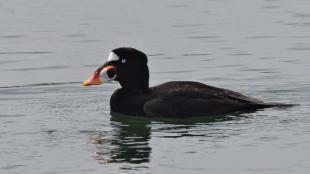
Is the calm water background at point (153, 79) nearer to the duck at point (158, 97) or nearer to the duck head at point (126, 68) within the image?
the duck at point (158, 97)

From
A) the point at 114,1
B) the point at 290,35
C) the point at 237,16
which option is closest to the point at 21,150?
the point at 290,35

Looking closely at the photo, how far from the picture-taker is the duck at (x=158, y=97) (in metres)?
17.0

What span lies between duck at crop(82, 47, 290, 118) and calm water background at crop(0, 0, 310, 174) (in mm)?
223

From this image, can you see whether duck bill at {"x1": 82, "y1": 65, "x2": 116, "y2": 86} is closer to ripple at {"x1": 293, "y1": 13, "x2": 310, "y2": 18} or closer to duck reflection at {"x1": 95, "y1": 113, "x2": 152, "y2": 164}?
duck reflection at {"x1": 95, "y1": 113, "x2": 152, "y2": 164}

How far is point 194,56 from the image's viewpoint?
2250cm

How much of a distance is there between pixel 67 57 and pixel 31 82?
257 centimetres

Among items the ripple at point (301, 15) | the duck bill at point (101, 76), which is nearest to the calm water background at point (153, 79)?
the ripple at point (301, 15)

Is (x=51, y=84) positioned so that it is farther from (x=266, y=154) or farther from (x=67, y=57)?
(x=266, y=154)

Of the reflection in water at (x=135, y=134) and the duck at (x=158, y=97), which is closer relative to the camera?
the reflection in water at (x=135, y=134)

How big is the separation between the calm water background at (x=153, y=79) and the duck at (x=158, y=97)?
22 centimetres

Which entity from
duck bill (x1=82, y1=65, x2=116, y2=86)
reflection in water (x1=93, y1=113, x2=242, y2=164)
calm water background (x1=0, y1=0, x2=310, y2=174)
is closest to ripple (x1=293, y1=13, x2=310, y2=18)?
calm water background (x1=0, y1=0, x2=310, y2=174)

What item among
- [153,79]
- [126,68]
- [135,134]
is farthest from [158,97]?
[153,79]

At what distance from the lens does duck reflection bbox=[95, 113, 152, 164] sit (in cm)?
1446

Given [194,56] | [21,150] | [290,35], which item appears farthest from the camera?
[290,35]
